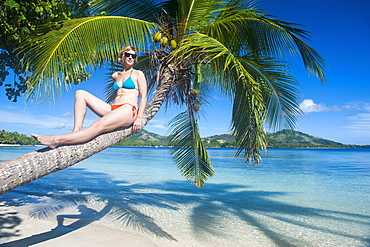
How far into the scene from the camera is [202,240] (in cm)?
537

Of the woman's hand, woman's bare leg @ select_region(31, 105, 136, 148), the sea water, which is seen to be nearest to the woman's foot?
woman's bare leg @ select_region(31, 105, 136, 148)

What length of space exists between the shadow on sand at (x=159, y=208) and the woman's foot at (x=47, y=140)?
306 centimetres

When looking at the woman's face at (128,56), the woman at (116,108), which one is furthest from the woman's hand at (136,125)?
the woman's face at (128,56)

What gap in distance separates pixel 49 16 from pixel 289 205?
8829mm

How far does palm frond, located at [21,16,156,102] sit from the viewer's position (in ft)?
11.4

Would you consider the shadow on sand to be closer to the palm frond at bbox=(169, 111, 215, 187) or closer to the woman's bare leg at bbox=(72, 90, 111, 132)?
the palm frond at bbox=(169, 111, 215, 187)

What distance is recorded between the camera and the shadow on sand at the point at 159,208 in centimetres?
592

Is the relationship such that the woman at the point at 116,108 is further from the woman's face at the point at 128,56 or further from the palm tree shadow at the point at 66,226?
the palm tree shadow at the point at 66,226

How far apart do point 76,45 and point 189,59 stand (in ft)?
6.10

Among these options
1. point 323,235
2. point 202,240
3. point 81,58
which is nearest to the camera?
point 81,58

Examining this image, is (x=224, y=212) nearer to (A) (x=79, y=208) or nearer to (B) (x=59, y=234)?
(A) (x=79, y=208)

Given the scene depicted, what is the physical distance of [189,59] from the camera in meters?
4.84

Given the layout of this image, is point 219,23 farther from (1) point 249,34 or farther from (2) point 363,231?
(2) point 363,231

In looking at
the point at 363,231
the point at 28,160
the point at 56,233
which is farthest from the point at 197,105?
the point at 363,231
